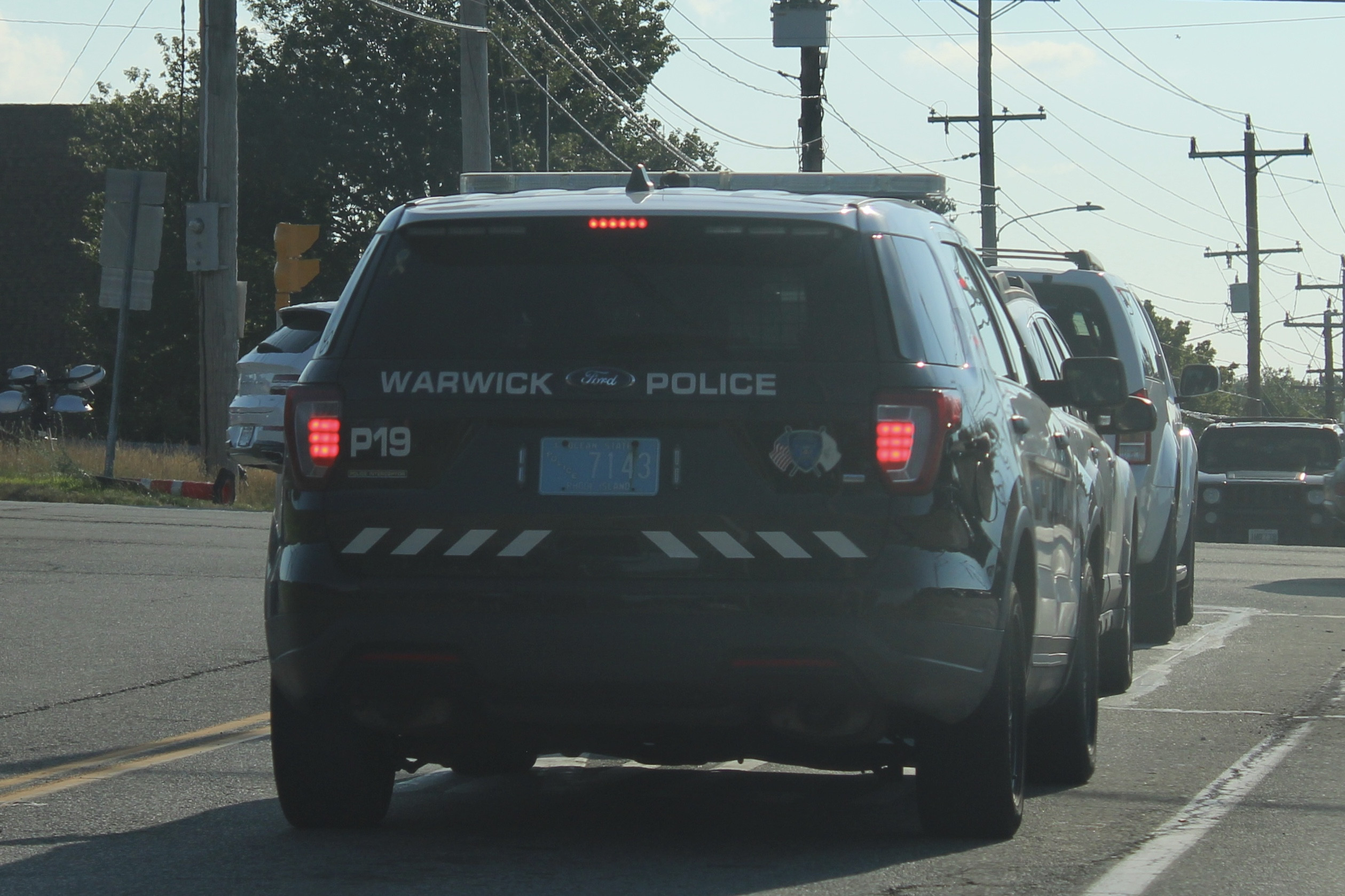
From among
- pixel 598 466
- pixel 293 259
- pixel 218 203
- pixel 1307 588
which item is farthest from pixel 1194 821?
pixel 218 203

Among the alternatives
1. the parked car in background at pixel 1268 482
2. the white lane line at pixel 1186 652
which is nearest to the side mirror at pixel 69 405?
the parked car in background at pixel 1268 482

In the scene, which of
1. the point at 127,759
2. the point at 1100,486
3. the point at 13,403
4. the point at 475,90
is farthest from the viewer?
the point at 13,403

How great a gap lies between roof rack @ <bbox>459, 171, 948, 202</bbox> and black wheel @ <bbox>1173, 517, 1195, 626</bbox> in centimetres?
543

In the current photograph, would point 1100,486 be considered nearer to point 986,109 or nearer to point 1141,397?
point 1141,397

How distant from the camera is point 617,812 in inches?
255

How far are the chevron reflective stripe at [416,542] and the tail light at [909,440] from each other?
119 cm

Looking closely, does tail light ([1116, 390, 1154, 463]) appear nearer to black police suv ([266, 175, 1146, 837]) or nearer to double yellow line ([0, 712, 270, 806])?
double yellow line ([0, 712, 270, 806])

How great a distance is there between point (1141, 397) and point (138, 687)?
5.90 metres

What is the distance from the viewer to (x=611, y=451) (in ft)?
17.6

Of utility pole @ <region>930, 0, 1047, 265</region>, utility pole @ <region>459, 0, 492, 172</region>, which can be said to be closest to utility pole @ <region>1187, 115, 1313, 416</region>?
utility pole @ <region>930, 0, 1047, 265</region>

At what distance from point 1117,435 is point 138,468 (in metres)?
15.8

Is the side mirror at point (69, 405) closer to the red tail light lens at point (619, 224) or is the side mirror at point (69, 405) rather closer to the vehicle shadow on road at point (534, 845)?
the vehicle shadow on road at point (534, 845)

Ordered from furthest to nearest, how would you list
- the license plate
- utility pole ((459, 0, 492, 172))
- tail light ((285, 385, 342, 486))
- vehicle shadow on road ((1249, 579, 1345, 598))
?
utility pole ((459, 0, 492, 172))
vehicle shadow on road ((1249, 579, 1345, 598))
tail light ((285, 385, 342, 486))
the license plate

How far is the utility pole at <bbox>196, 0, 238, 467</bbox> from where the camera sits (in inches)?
945
